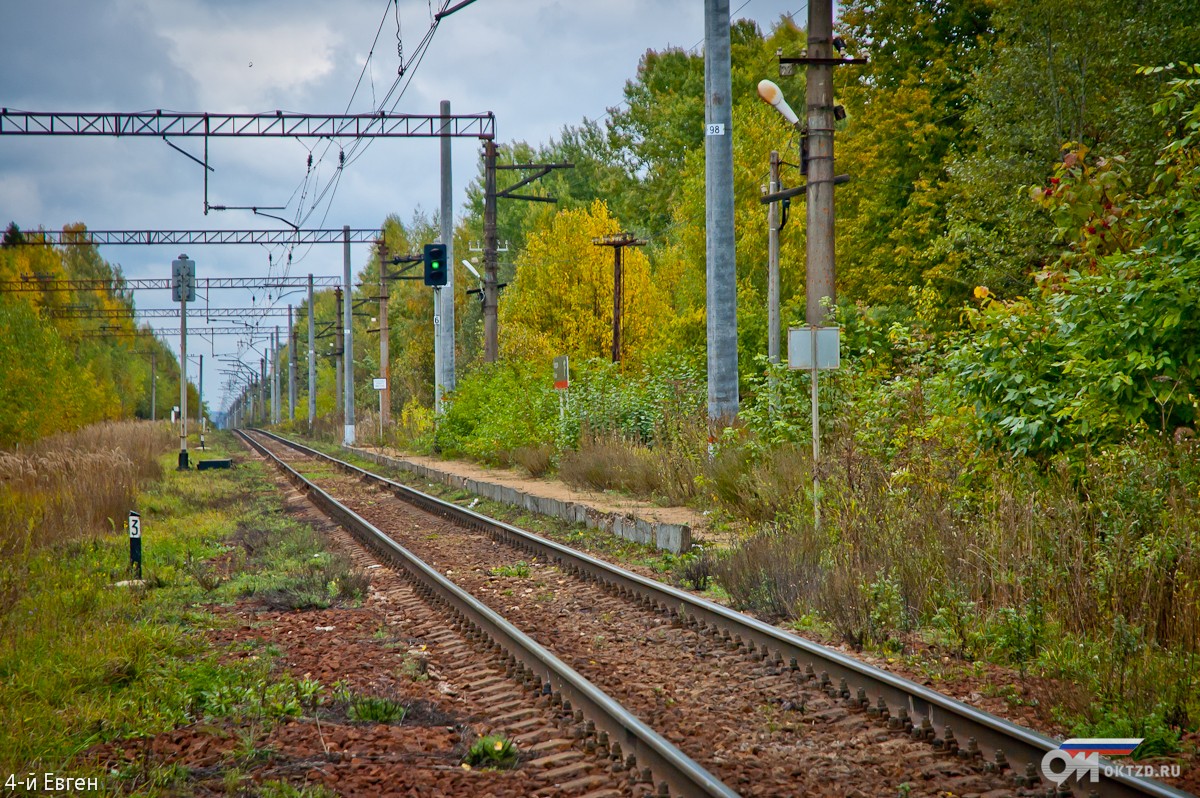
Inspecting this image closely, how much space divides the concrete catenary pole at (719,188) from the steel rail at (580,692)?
6538 millimetres

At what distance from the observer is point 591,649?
307 inches

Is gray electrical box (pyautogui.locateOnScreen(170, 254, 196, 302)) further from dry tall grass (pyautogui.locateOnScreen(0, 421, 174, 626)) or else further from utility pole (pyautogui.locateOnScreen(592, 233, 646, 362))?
utility pole (pyautogui.locateOnScreen(592, 233, 646, 362))

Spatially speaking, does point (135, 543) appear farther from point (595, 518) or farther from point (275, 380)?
point (275, 380)

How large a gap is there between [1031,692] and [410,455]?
31869mm

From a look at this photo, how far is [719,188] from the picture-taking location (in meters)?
15.8

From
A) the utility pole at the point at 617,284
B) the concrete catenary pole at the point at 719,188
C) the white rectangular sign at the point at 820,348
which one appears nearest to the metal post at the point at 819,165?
the concrete catenary pole at the point at 719,188

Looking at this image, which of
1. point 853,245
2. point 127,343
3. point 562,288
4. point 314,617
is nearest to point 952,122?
point 853,245

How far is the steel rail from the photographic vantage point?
15.8ft

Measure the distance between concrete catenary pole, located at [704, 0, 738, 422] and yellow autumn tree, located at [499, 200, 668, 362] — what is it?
22444 millimetres

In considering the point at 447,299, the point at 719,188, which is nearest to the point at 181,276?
the point at 447,299

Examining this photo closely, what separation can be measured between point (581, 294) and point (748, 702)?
34.3 meters

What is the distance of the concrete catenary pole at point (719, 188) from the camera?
51.9 feet

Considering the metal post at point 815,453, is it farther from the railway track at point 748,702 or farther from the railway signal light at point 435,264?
the railway signal light at point 435,264

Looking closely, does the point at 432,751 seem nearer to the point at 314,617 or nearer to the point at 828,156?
the point at 314,617
